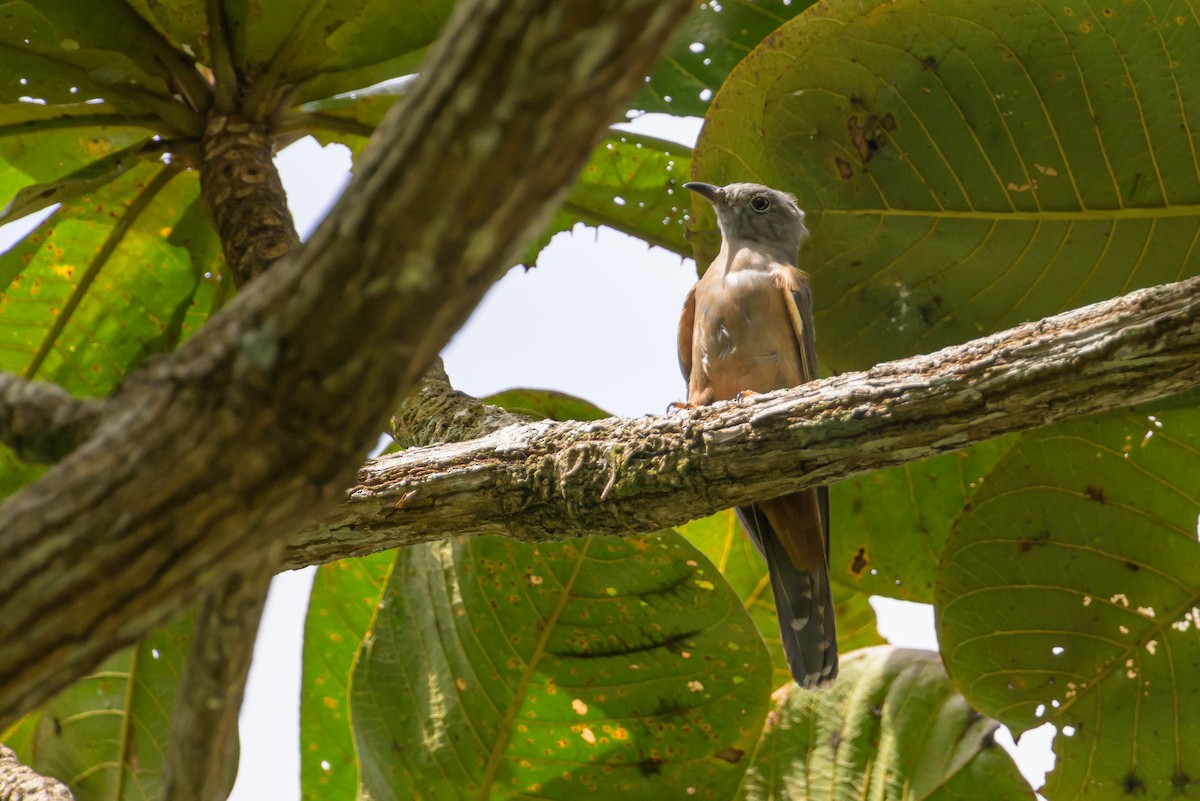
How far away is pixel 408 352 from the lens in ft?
4.10

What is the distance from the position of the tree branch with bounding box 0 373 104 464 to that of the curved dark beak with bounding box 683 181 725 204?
2.86 metres

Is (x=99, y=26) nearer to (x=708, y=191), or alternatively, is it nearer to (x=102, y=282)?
(x=102, y=282)

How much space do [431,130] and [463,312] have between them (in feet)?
0.68

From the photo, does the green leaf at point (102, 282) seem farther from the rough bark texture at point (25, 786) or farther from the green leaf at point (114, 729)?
the rough bark texture at point (25, 786)

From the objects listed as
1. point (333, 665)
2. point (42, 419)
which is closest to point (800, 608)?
point (333, 665)

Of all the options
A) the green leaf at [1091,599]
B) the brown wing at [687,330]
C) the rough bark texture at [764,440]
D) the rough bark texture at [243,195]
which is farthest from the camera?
the brown wing at [687,330]

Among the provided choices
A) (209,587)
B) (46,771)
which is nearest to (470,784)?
(46,771)

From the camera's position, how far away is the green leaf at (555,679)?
3529mm

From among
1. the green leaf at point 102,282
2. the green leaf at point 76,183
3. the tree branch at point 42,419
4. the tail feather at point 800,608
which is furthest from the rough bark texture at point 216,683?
the green leaf at point 102,282

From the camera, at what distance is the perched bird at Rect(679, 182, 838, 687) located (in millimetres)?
3898

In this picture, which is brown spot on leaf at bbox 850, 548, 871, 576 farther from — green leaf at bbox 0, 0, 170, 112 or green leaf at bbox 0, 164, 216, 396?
green leaf at bbox 0, 0, 170, 112

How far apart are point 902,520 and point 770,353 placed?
81 cm

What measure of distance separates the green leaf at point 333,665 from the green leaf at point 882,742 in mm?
1491

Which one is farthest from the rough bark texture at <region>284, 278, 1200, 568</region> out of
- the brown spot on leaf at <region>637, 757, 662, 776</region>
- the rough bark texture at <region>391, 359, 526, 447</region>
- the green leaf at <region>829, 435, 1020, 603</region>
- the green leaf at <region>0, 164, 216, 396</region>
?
the green leaf at <region>0, 164, 216, 396</region>
